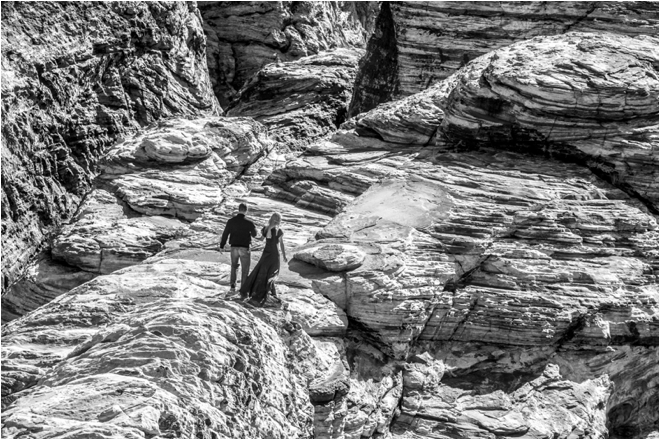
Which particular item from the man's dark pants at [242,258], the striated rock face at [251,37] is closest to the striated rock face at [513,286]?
the man's dark pants at [242,258]

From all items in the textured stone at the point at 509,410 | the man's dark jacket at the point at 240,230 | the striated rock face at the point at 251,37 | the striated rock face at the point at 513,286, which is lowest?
the textured stone at the point at 509,410

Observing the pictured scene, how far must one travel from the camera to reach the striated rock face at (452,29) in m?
42.8

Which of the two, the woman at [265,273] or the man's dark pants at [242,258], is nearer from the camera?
the woman at [265,273]

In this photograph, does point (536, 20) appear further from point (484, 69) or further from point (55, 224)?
point (55, 224)

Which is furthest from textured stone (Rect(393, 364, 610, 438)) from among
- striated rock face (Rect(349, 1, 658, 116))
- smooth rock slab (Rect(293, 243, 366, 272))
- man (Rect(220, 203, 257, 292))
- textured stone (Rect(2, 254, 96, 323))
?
striated rock face (Rect(349, 1, 658, 116))

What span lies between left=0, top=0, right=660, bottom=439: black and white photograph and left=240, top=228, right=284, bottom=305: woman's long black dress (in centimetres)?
5

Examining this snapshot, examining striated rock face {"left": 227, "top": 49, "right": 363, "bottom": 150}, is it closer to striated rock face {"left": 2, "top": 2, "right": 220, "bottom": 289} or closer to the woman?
striated rock face {"left": 2, "top": 2, "right": 220, "bottom": 289}

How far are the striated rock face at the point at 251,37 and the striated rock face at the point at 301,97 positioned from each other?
6605mm

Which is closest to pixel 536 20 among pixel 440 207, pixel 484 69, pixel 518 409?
pixel 484 69

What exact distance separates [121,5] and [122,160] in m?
10.1

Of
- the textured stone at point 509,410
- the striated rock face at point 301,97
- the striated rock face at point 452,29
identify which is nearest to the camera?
the textured stone at point 509,410

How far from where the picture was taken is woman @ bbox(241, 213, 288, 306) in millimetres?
25094

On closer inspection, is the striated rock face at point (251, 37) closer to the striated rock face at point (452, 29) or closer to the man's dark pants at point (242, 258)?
the striated rock face at point (452, 29)

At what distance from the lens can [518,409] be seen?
98.4 ft
